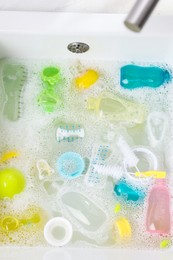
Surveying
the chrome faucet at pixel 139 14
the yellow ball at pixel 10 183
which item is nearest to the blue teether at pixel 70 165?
the yellow ball at pixel 10 183

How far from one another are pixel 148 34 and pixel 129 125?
0.92 feet

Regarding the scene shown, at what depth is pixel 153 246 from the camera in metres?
1.34

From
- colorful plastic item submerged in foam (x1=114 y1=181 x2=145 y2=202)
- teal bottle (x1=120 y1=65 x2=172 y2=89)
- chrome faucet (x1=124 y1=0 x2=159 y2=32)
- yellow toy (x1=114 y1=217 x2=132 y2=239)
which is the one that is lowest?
yellow toy (x1=114 y1=217 x2=132 y2=239)

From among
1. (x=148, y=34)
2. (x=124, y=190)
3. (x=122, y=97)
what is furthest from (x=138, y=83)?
(x=124, y=190)

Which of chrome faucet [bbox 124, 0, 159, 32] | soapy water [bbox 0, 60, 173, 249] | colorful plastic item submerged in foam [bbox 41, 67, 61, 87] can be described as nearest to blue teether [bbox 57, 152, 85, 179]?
soapy water [bbox 0, 60, 173, 249]

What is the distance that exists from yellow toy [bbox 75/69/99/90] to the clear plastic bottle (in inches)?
14.0

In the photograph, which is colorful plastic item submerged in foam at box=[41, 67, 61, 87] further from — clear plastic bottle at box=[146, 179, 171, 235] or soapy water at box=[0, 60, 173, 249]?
clear plastic bottle at box=[146, 179, 171, 235]

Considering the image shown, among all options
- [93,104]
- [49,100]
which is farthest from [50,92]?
[93,104]

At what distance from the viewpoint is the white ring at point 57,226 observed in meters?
1.32

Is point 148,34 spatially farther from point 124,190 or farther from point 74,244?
point 74,244

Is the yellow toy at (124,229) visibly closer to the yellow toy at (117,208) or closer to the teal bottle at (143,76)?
the yellow toy at (117,208)

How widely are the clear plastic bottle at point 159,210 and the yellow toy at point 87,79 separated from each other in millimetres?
357

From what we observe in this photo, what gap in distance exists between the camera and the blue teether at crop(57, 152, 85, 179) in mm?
1416

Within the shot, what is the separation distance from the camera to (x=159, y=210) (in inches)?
54.2
